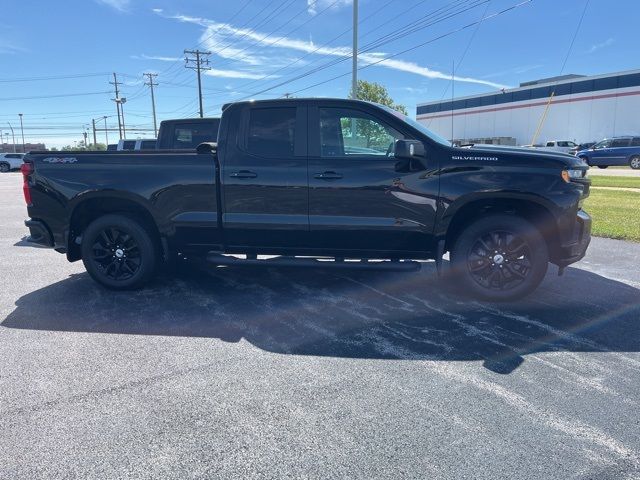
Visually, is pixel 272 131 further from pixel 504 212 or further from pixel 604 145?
pixel 604 145

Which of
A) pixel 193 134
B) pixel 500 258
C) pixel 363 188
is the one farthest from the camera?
pixel 193 134

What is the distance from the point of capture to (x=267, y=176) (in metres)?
5.00

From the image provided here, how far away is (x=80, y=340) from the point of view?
4.16 metres

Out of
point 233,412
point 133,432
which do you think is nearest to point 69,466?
point 133,432

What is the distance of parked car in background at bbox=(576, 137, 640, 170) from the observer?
2847 cm

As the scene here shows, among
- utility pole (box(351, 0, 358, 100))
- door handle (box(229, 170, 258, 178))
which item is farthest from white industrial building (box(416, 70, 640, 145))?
door handle (box(229, 170, 258, 178))

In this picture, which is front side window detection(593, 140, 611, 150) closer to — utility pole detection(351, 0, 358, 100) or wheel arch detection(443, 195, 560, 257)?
utility pole detection(351, 0, 358, 100)

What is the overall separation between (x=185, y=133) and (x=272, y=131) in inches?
195

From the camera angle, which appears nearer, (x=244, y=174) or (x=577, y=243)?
(x=577, y=243)

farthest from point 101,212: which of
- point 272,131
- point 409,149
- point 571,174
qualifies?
point 571,174

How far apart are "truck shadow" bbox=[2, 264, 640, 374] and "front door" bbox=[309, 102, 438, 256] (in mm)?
694

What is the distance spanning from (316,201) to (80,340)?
8.26 feet

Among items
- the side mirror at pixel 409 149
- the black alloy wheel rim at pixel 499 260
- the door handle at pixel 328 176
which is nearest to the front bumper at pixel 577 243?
the black alloy wheel rim at pixel 499 260

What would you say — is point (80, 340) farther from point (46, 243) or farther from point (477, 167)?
point (477, 167)
